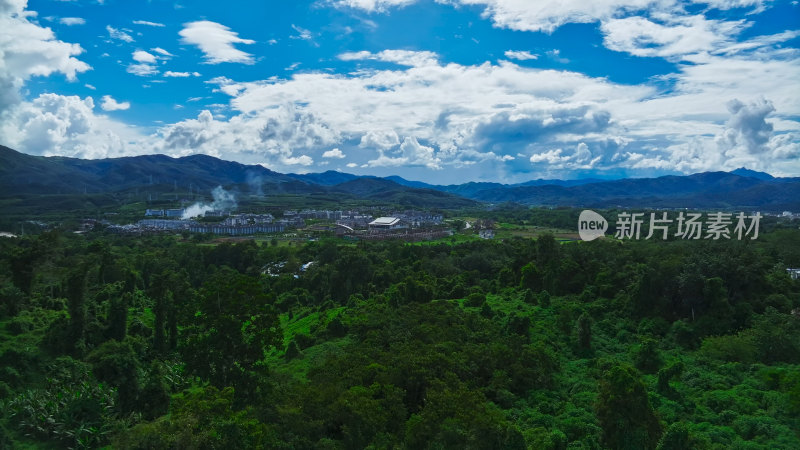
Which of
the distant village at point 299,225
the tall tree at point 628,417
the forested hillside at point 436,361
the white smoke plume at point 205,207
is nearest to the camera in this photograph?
the forested hillside at point 436,361

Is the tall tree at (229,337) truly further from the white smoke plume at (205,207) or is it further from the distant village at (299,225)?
the white smoke plume at (205,207)

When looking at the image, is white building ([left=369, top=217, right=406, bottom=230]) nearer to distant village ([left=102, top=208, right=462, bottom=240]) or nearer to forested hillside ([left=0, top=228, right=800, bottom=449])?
distant village ([left=102, top=208, right=462, bottom=240])

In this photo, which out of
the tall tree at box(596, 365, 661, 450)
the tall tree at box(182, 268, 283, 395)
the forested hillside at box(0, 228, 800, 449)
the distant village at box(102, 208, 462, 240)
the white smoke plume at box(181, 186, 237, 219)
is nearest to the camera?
the forested hillside at box(0, 228, 800, 449)

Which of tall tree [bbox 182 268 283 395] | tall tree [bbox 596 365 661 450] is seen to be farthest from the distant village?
tall tree [bbox 596 365 661 450]

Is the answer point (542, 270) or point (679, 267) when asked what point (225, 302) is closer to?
point (679, 267)

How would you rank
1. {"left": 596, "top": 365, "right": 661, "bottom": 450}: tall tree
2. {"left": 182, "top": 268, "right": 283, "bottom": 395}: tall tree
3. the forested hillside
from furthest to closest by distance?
{"left": 182, "top": 268, "right": 283, "bottom": 395}: tall tree
{"left": 596, "top": 365, "right": 661, "bottom": 450}: tall tree
the forested hillside

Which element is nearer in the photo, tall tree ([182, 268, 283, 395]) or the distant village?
tall tree ([182, 268, 283, 395])

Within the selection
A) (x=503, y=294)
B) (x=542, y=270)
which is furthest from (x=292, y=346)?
(x=542, y=270)

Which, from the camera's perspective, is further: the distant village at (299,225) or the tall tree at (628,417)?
the distant village at (299,225)

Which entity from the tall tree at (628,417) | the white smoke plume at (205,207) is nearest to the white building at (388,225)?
the white smoke plume at (205,207)

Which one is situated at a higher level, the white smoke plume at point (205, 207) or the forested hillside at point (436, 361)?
the white smoke plume at point (205, 207)
